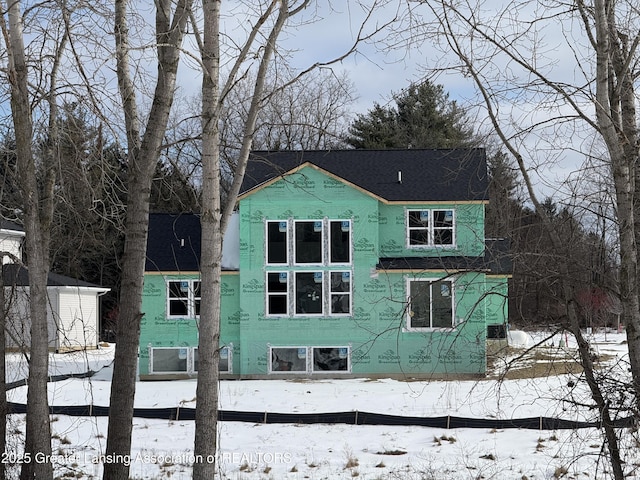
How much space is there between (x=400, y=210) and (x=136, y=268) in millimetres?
15748

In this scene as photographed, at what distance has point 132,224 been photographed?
7.66 meters

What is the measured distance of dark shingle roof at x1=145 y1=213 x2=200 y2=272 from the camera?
22.9m

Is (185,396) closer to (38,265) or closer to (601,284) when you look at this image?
(38,265)

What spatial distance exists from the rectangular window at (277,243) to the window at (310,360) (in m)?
2.52

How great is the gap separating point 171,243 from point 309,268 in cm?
461

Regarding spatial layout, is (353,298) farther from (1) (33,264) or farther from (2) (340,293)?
(1) (33,264)

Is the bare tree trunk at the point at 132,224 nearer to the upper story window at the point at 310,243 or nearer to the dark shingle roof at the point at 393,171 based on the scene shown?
the dark shingle roof at the point at 393,171

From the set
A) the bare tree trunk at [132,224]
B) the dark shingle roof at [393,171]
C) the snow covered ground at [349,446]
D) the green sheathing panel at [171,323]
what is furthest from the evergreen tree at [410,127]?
the bare tree trunk at [132,224]

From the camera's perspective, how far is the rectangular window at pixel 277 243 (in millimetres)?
22281

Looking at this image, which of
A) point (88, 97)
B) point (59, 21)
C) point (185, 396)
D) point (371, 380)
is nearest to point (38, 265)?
point (88, 97)

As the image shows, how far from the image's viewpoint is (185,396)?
18.2 meters

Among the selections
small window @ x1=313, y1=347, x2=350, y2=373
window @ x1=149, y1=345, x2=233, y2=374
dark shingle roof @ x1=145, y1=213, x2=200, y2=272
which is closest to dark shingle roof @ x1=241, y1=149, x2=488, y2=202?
dark shingle roof @ x1=145, y1=213, x2=200, y2=272

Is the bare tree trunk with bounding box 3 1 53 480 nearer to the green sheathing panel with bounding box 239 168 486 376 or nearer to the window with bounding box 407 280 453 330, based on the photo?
the green sheathing panel with bounding box 239 168 486 376

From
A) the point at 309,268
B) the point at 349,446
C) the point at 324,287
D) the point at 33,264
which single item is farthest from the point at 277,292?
the point at 33,264
